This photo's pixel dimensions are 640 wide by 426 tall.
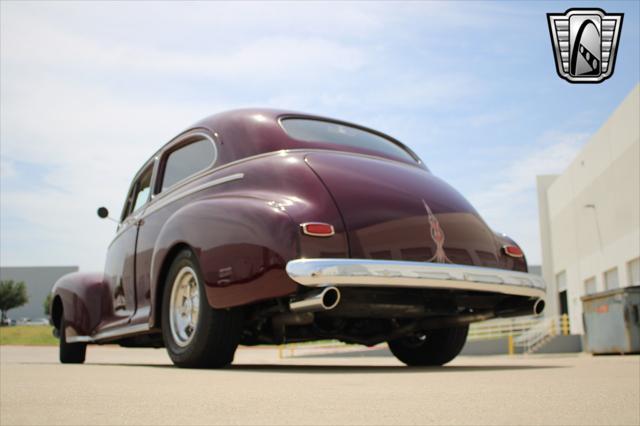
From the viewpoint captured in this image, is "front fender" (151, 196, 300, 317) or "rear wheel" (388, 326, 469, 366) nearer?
"front fender" (151, 196, 300, 317)

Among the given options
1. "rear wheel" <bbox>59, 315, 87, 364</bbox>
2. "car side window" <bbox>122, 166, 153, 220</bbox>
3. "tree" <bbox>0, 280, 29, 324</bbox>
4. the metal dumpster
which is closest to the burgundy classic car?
"car side window" <bbox>122, 166, 153, 220</bbox>

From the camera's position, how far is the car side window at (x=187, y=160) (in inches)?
223

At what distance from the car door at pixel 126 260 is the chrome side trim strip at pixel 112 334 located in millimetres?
59

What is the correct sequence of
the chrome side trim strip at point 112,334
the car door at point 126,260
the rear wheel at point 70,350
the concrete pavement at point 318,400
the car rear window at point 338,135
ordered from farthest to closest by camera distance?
the rear wheel at point 70,350 → the car door at point 126,260 → the chrome side trim strip at point 112,334 → the car rear window at point 338,135 → the concrete pavement at point 318,400

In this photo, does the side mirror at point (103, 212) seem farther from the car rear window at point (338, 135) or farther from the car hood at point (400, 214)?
the car hood at point (400, 214)

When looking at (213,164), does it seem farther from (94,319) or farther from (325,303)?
(94,319)

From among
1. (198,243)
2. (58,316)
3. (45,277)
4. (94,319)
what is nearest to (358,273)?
(198,243)

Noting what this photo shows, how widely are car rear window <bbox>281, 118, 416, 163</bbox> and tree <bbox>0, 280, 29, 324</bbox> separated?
70.8 metres

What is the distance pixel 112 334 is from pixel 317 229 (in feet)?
9.98

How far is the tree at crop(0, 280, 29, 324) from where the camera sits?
68.8m

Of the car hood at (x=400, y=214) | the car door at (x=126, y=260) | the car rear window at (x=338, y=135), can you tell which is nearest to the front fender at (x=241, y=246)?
the car hood at (x=400, y=214)

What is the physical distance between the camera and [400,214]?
465cm

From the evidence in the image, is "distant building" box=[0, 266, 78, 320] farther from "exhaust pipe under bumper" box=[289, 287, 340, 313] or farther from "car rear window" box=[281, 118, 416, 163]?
"exhaust pipe under bumper" box=[289, 287, 340, 313]

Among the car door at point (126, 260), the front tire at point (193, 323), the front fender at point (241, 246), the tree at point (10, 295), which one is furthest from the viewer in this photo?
the tree at point (10, 295)
